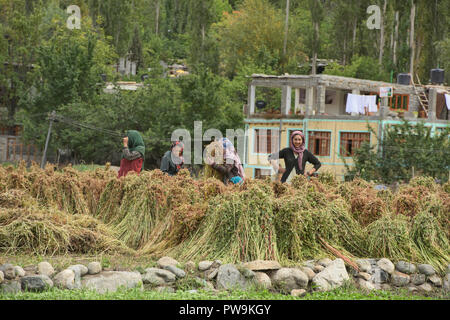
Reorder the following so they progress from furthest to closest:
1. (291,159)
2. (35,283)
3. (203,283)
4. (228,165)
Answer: (291,159) < (228,165) < (203,283) < (35,283)

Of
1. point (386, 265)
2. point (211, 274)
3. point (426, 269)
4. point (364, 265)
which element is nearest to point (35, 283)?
point (211, 274)

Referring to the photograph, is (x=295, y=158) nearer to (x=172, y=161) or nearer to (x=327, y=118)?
(x=172, y=161)

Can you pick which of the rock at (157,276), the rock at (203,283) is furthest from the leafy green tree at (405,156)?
the rock at (157,276)

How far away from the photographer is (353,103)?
3262cm

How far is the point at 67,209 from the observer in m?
10.2

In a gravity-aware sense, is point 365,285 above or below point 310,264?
below

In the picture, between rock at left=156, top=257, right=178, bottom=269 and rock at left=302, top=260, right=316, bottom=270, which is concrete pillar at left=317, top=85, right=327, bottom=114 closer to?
rock at left=302, top=260, right=316, bottom=270

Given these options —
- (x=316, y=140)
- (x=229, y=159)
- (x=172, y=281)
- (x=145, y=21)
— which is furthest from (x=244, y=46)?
(x=172, y=281)

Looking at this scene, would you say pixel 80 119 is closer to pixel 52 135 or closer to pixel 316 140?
pixel 52 135

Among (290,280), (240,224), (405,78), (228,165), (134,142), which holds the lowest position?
(290,280)

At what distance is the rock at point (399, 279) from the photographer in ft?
26.2

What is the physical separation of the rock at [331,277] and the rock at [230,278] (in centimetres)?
80

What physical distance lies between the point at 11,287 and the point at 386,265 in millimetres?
4244
